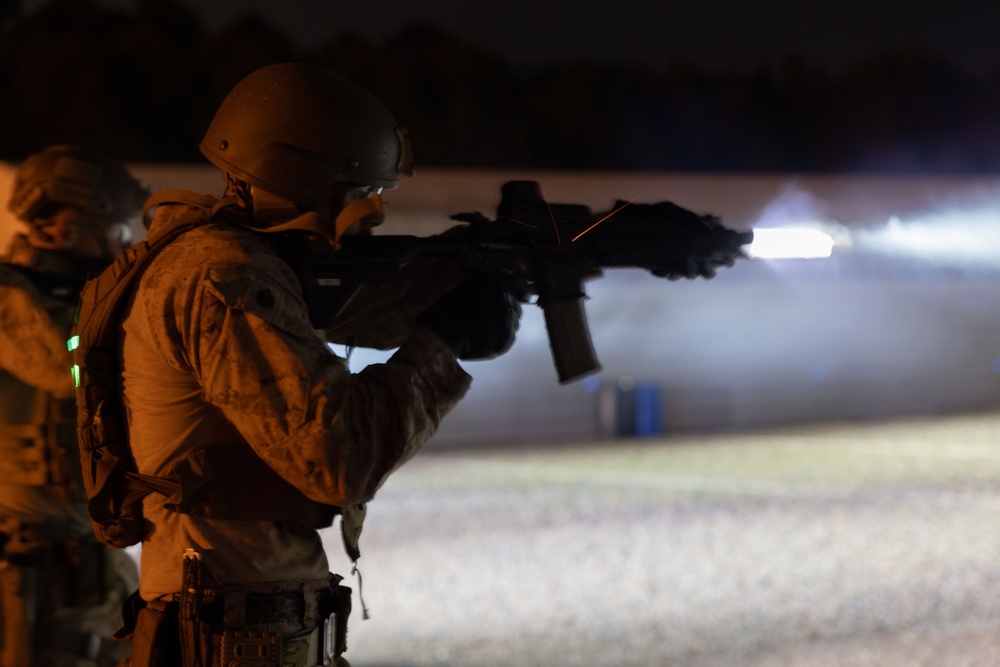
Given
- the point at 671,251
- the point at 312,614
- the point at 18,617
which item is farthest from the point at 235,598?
the point at 18,617

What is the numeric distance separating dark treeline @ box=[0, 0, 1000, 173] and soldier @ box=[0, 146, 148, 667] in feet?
69.9

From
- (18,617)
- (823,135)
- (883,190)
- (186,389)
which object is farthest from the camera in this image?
(823,135)

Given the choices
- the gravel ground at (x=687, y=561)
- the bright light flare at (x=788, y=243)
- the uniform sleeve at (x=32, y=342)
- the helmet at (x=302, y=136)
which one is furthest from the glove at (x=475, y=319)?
the gravel ground at (x=687, y=561)

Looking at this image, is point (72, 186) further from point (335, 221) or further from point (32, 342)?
point (335, 221)

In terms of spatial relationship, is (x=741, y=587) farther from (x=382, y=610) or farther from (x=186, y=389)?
(x=186, y=389)

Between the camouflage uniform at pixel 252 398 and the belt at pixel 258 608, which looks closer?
the camouflage uniform at pixel 252 398

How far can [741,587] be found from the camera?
23.3 ft

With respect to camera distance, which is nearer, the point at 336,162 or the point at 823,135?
the point at 336,162

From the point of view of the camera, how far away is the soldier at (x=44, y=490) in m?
3.81

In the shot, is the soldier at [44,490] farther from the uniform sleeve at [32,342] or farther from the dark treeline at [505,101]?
the dark treeline at [505,101]

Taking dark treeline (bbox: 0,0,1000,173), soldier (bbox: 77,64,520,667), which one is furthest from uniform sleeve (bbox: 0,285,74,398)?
dark treeline (bbox: 0,0,1000,173)

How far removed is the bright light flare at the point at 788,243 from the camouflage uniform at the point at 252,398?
1174mm

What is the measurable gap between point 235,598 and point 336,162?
89cm

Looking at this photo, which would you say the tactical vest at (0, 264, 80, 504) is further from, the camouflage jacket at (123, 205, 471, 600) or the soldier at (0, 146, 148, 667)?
the camouflage jacket at (123, 205, 471, 600)
